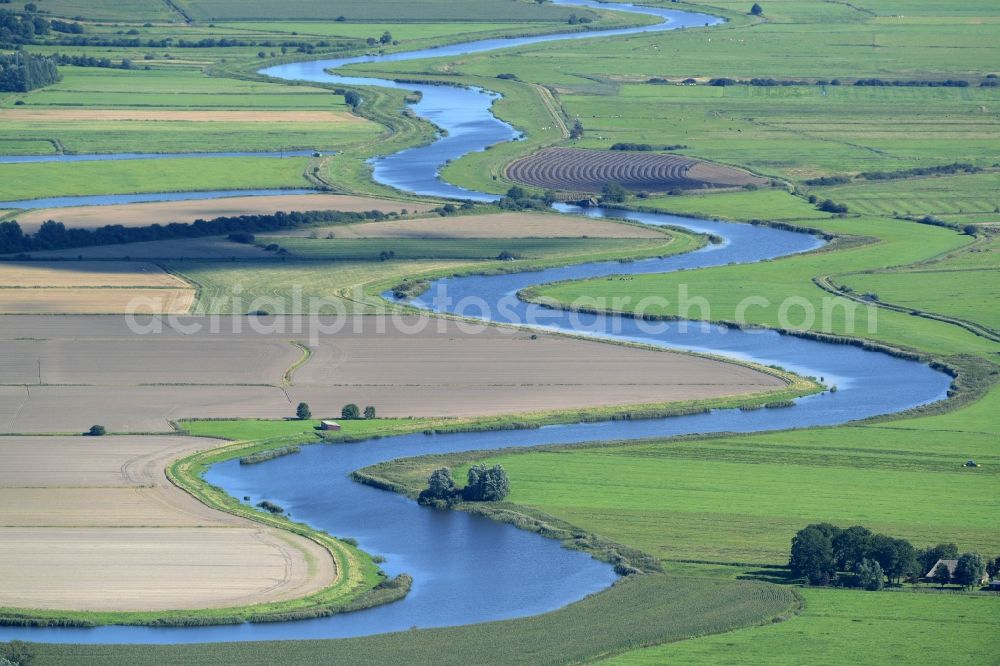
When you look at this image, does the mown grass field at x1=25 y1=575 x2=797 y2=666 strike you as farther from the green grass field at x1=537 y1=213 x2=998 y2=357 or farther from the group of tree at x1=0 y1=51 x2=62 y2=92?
the group of tree at x1=0 y1=51 x2=62 y2=92

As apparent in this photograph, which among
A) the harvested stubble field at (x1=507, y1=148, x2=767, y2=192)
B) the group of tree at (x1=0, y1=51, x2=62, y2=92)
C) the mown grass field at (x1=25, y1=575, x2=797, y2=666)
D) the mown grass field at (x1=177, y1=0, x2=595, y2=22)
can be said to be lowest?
the mown grass field at (x1=25, y1=575, x2=797, y2=666)

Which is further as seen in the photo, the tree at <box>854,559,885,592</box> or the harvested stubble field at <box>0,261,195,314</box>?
the harvested stubble field at <box>0,261,195,314</box>

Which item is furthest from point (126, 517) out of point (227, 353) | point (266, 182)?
point (266, 182)

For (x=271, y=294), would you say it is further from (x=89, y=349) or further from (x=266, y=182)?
(x=266, y=182)

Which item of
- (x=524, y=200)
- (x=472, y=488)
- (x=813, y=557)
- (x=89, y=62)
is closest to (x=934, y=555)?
(x=813, y=557)

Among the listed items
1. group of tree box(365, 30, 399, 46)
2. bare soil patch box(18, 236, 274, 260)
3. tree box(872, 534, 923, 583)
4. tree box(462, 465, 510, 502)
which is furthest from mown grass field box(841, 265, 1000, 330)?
group of tree box(365, 30, 399, 46)

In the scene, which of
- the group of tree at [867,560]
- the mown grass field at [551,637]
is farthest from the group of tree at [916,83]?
the mown grass field at [551,637]
